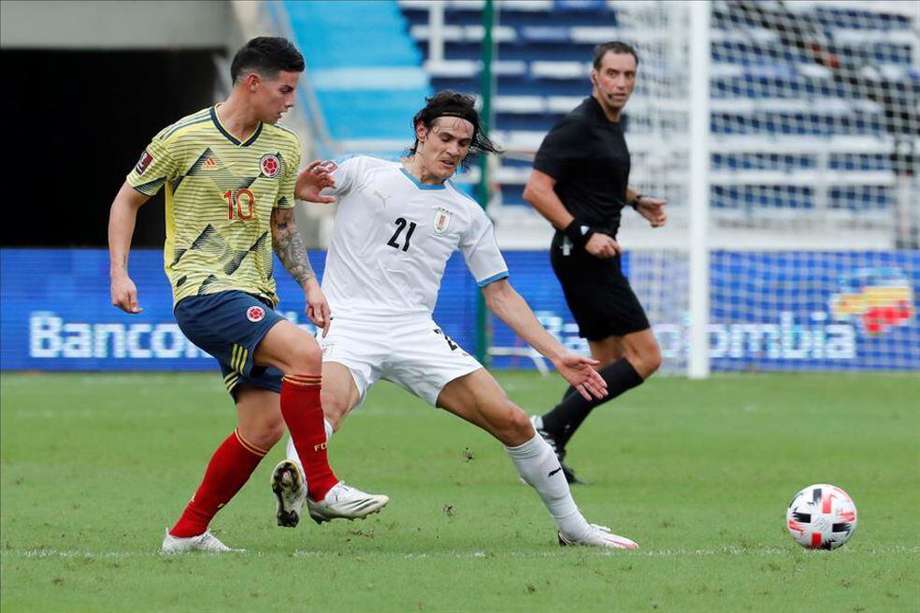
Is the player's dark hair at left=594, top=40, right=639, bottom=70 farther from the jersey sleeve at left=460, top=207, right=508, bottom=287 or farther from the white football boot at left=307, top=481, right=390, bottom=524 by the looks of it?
the white football boot at left=307, top=481, right=390, bottom=524

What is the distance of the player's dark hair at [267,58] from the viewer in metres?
6.24

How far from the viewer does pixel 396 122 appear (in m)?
24.8

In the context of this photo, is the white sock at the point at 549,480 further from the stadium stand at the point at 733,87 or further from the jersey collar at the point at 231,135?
the stadium stand at the point at 733,87

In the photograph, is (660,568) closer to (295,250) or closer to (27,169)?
(295,250)

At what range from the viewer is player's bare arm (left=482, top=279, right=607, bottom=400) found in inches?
252

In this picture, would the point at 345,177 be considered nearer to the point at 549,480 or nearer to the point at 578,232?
the point at 549,480

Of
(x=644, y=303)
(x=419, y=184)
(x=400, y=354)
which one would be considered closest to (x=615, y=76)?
(x=419, y=184)

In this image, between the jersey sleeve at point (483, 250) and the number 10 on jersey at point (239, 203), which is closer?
the number 10 on jersey at point (239, 203)

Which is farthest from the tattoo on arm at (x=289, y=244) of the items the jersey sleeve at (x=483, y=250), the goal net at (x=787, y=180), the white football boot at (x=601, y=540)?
the goal net at (x=787, y=180)

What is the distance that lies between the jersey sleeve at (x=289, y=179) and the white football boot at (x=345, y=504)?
3.79 ft

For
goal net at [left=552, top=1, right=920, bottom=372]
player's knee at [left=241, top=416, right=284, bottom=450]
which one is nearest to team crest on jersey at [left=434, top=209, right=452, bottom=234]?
player's knee at [left=241, top=416, right=284, bottom=450]

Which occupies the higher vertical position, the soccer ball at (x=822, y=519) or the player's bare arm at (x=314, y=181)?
the player's bare arm at (x=314, y=181)

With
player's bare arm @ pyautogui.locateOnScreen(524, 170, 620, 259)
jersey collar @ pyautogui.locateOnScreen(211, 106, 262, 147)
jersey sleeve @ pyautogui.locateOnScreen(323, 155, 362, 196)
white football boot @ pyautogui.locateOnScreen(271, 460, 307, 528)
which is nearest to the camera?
white football boot @ pyautogui.locateOnScreen(271, 460, 307, 528)

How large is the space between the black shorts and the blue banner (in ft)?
27.0
